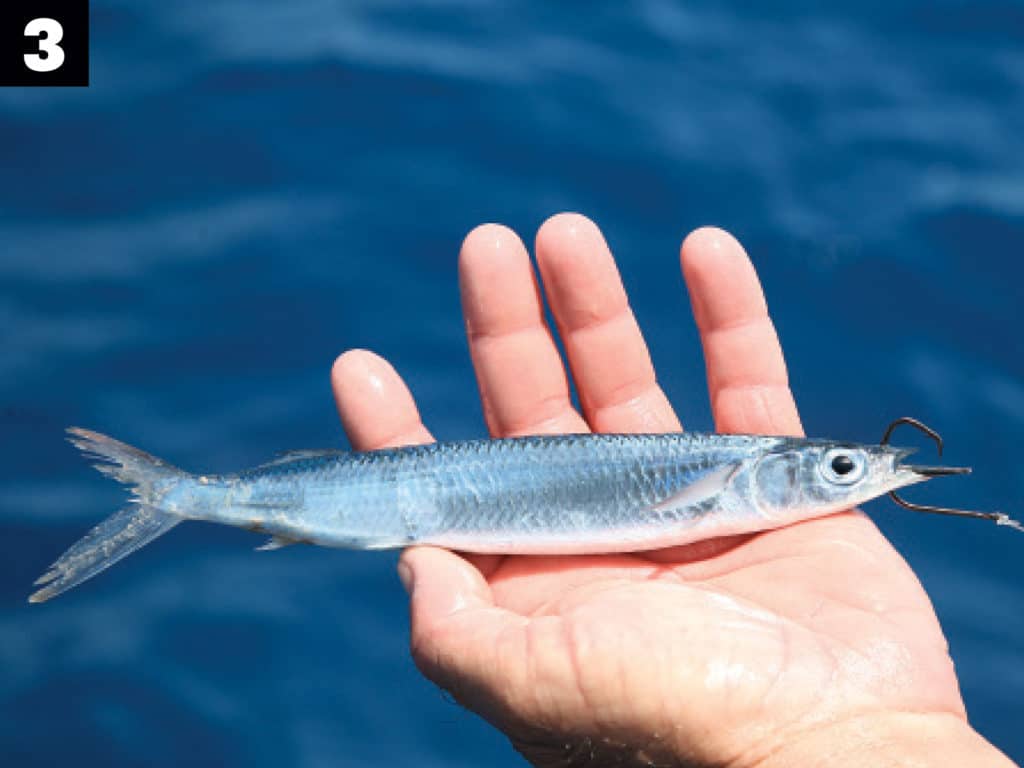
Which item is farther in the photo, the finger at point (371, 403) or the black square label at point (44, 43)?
the black square label at point (44, 43)

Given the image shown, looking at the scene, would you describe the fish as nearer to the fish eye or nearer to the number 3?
the fish eye

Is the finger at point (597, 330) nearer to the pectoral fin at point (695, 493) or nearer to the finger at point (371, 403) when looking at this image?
the pectoral fin at point (695, 493)

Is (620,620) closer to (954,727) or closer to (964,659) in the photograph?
(954,727)

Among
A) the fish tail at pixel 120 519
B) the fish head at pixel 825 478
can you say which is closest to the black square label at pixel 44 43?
the fish tail at pixel 120 519

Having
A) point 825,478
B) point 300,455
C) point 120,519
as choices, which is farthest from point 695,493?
point 120,519

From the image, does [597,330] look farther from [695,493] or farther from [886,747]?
[886,747]

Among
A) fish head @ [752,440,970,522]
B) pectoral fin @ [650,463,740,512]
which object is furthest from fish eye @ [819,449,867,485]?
pectoral fin @ [650,463,740,512]

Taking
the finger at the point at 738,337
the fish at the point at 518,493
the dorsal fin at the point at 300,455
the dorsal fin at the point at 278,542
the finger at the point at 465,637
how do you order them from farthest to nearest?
the finger at the point at 738,337
the dorsal fin at the point at 300,455
the dorsal fin at the point at 278,542
the fish at the point at 518,493
the finger at the point at 465,637
